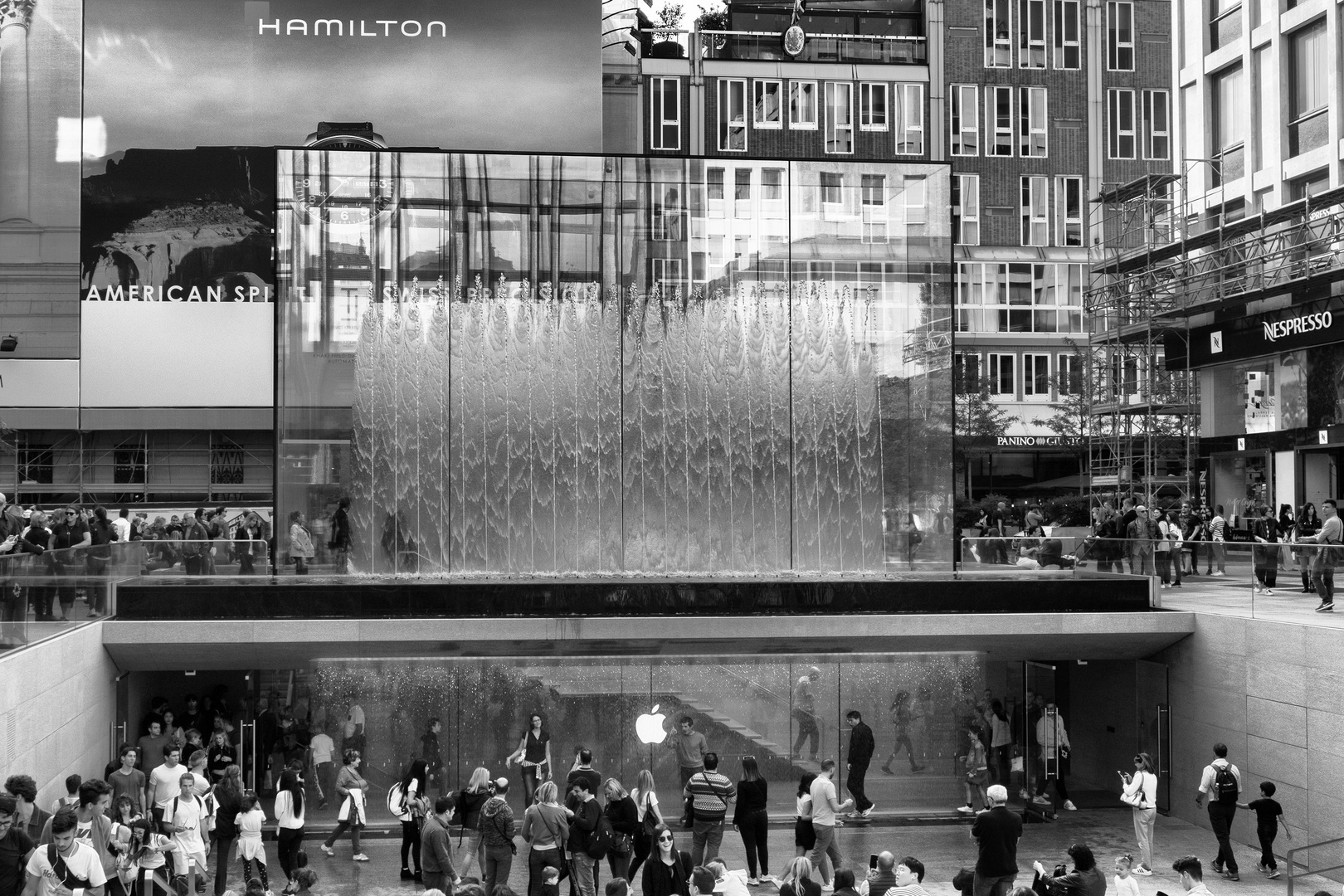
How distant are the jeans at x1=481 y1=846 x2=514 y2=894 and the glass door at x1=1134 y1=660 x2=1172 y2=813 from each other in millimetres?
11347

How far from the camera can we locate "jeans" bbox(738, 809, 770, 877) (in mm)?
17125

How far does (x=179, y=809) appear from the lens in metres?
15.4

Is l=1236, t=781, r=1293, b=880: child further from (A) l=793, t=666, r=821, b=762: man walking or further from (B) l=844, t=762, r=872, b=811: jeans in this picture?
(A) l=793, t=666, r=821, b=762: man walking

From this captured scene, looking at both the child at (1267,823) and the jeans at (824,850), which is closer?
the jeans at (824,850)

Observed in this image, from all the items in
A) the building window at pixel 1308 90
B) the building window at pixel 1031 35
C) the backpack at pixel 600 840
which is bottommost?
the backpack at pixel 600 840

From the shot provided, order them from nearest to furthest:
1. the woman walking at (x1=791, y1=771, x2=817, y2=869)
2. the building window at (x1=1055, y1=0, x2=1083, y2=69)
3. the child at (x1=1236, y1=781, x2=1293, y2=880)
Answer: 1. the woman walking at (x1=791, y1=771, x2=817, y2=869)
2. the child at (x1=1236, y1=781, x2=1293, y2=880)
3. the building window at (x1=1055, y1=0, x2=1083, y2=69)

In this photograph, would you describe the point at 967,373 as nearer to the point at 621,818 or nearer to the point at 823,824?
the point at 823,824

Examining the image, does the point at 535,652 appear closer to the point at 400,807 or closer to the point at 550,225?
the point at 400,807

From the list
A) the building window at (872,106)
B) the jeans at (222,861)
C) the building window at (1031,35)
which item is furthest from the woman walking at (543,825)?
the building window at (1031,35)

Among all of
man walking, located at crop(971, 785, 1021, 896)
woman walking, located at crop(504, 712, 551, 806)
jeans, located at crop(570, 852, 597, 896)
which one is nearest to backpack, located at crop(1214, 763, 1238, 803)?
man walking, located at crop(971, 785, 1021, 896)

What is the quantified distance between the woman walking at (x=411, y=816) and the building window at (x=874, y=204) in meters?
12.0

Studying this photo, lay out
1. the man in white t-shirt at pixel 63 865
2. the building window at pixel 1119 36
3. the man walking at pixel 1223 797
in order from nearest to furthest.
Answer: the man in white t-shirt at pixel 63 865, the man walking at pixel 1223 797, the building window at pixel 1119 36

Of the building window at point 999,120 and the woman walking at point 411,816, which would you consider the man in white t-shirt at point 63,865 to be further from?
the building window at point 999,120

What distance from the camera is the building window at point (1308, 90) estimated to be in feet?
104
